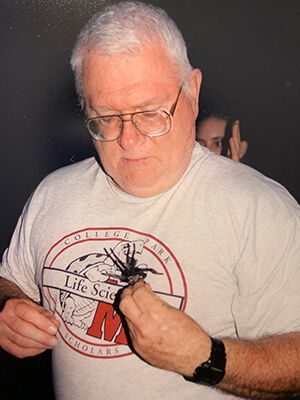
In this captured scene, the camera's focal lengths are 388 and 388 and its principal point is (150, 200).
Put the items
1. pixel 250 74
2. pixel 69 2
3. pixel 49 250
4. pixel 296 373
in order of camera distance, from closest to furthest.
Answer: pixel 296 373 → pixel 49 250 → pixel 69 2 → pixel 250 74

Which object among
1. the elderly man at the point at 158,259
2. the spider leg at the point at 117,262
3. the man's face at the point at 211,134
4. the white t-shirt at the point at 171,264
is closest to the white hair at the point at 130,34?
the elderly man at the point at 158,259

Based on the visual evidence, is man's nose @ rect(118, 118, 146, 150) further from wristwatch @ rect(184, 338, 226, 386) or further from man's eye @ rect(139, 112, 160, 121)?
wristwatch @ rect(184, 338, 226, 386)

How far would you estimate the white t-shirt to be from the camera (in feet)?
3.02

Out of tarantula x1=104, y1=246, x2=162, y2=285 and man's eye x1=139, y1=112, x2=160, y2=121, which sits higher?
man's eye x1=139, y1=112, x2=160, y2=121

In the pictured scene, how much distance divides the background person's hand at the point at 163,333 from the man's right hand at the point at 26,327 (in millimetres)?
267

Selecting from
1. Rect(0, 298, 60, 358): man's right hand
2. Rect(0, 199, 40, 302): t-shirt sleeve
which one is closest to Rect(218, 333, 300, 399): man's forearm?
Rect(0, 298, 60, 358): man's right hand

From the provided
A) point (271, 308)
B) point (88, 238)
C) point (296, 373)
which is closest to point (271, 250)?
point (271, 308)

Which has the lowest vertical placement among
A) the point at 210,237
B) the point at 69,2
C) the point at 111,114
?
the point at 210,237

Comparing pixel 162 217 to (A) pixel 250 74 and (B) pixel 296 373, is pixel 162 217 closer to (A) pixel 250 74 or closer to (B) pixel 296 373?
(B) pixel 296 373

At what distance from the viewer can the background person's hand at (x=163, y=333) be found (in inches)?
32.8

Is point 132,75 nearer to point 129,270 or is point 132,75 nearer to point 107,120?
point 107,120

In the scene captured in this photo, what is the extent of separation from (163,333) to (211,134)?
A: 5.27 feet

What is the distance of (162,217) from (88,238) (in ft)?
0.75

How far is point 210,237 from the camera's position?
982 millimetres
